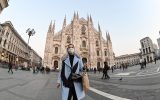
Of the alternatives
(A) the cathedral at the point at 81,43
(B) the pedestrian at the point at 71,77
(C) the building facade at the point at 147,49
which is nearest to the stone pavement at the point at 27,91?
(B) the pedestrian at the point at 71,77

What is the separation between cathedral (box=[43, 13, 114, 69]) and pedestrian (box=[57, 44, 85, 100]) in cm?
3817

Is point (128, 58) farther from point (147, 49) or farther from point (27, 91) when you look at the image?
point (27, 91)

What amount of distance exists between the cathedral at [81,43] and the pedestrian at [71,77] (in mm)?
38175

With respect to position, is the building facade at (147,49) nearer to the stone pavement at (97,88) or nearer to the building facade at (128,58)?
the building facade at (128,58)

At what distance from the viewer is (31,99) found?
13.8 feet

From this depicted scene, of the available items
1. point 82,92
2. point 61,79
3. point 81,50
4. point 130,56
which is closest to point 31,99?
point 61,79

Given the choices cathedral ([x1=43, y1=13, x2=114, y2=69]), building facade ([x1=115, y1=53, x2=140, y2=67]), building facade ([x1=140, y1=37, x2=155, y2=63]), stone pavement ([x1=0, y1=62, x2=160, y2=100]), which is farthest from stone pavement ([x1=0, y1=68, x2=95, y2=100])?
building facade ([x1=115, y1=53, x2=140, y2=67])

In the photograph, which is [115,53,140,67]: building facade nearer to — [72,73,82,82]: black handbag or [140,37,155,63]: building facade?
[140,37,155,63]: building facade

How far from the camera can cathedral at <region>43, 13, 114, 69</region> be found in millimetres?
41719

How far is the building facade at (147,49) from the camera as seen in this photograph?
237ft

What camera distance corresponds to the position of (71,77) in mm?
2680

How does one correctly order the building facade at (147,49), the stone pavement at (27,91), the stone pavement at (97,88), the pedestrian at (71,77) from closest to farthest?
the pedestrian at (71,77), the stone pavement at (97,88), the stone pavement at (27,91), the building facade at (147,49)

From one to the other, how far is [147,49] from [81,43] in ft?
149

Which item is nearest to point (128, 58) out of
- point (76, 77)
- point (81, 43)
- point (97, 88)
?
point (81, 43)
